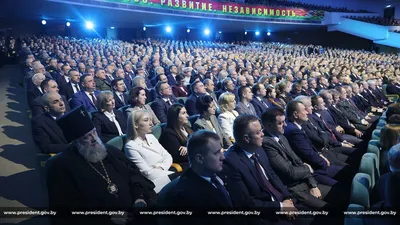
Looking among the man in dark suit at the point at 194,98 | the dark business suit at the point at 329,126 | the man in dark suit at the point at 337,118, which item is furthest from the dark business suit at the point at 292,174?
the man in dark suit at the point at 337,118

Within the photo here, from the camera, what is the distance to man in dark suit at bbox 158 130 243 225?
1757mm

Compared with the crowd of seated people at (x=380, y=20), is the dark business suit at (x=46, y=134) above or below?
below

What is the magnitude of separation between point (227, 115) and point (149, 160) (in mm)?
1650

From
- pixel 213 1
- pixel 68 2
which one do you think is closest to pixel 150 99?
pixel 68 2

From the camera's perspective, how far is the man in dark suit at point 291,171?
9.54ft

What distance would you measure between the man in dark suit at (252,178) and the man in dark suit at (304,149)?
0.88 metres

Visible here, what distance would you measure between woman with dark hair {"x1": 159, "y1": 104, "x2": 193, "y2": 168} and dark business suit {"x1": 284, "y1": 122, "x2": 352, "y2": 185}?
3.68 ft

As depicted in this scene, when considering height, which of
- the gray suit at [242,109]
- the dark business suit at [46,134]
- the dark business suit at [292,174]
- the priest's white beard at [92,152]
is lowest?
the dark business suit at [292,174]

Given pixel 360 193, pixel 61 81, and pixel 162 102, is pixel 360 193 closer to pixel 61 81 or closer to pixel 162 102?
pixel 162 102

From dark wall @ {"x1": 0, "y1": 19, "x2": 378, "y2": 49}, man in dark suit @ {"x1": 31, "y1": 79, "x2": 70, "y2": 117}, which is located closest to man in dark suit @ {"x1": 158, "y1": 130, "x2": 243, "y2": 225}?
man in dark suit @ {"x1": 31, "y1": 79, "x2": 70, "y2": 117}

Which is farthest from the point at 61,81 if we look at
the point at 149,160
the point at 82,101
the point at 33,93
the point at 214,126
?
the point at 149,160

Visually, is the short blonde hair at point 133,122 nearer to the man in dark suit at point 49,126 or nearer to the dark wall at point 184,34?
the man in dark suit at point 49,126

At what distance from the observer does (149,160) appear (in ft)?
9.40

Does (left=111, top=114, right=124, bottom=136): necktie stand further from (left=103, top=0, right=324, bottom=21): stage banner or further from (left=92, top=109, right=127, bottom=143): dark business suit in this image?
(left=103, top=0, right=324, bottom=21): stage banner
